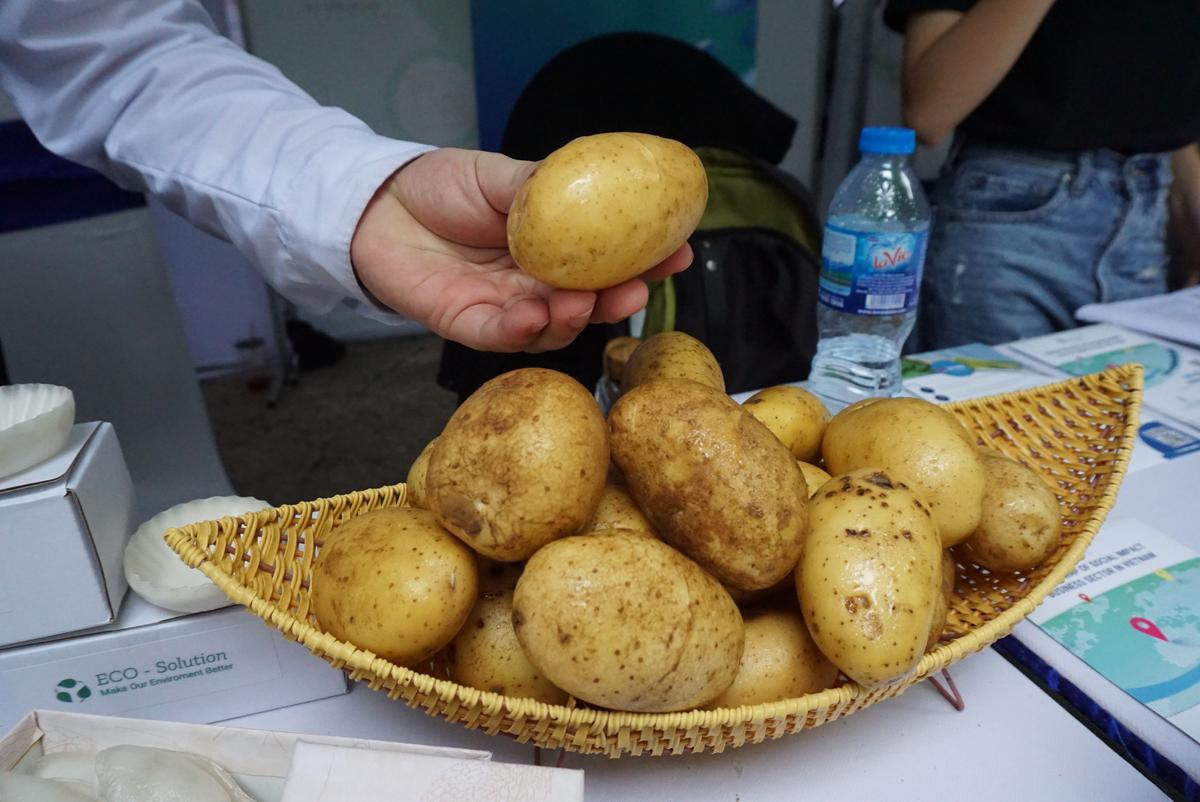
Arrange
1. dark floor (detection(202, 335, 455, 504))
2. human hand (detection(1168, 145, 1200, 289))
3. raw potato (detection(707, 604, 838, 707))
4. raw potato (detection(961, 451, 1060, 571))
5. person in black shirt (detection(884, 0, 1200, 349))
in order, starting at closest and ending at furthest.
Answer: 1. raw potato (detection(707, 604, 838, 707))
2. raw potato (detection(961, 451, 1060, 571))
3. person in black shirt (detection(884, 0, 1200, 349))
4. human hand (detection(1168, 145, 1200, 289))
5. dark floor (detection(202, 335, 455, 504))

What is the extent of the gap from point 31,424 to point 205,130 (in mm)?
485

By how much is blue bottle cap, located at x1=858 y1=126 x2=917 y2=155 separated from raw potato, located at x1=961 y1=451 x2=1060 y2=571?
503 millimetres

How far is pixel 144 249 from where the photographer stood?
4.64 feet

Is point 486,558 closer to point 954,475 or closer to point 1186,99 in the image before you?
point 954,475

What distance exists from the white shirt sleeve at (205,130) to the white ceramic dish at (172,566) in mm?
291

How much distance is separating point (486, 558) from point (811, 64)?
2615 millimetres

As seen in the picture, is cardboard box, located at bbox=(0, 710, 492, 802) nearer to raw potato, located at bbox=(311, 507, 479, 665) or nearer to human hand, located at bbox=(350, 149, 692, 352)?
raw potato, located at bbox=(311, 507, 479, 665)

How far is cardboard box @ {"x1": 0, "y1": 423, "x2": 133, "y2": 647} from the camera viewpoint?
1.75 feet

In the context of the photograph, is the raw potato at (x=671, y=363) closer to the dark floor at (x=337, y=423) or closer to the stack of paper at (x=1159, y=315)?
the stack of paper at (x=1159, y=315)

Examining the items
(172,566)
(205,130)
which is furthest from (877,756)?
(205,130)

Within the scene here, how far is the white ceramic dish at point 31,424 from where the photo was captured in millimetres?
535

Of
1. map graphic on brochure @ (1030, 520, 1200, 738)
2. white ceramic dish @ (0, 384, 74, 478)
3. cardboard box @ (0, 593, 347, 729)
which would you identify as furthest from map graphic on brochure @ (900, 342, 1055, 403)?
white ceramic dish @ (0, 384, 74, 478)

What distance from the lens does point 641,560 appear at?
48 cm

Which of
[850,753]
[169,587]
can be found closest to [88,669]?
[169,587]
